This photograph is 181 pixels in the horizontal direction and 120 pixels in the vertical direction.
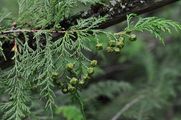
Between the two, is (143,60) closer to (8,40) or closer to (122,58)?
(122,58)

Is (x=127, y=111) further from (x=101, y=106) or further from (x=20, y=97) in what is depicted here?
(x=20, y=97)

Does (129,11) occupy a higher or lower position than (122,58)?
higher

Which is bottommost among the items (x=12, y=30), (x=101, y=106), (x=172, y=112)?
(x=172, y=112)

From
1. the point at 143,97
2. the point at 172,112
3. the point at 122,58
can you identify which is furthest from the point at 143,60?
the point at 143,97

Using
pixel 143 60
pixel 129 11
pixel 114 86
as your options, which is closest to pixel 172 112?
pixel 143 60

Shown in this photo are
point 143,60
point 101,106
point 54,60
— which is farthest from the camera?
point 143,60

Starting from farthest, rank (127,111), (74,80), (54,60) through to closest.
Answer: (127,111) → (54,60) → (74,80)

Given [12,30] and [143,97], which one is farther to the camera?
[143,97]
